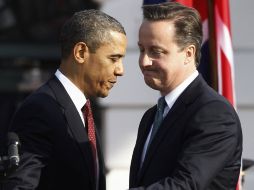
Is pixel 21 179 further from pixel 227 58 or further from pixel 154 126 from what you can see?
pixel 227 58

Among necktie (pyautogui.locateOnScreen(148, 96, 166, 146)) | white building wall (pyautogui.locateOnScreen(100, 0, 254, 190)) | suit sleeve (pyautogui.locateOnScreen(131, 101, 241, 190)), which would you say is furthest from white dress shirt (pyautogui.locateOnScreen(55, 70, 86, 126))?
white building wall (pyautogui.locateOnScreen(100, 0, 254, 190))

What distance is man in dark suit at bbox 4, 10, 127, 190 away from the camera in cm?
353

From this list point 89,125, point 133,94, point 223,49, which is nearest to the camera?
point 89,125

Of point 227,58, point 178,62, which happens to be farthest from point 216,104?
point 227,58

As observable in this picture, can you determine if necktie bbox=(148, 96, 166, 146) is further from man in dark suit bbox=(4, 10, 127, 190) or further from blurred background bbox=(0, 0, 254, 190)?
blurred background bbox=(0, 0, 254, 190)

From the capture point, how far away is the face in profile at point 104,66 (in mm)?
3684

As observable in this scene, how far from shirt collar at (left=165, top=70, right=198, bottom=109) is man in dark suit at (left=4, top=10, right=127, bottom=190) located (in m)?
0.47

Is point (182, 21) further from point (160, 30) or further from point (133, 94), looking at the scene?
point (133, 94)

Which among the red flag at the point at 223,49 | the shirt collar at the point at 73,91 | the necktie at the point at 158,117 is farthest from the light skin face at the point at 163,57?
the red flag at the point at 223,49

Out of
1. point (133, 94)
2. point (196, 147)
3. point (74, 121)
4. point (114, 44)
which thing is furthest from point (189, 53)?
point (133, 94)

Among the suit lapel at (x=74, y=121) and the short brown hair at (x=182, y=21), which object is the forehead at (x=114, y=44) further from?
the short brown hair at (x=182, y=21)

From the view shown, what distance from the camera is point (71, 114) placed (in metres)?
3.68

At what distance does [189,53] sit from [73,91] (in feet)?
2.16

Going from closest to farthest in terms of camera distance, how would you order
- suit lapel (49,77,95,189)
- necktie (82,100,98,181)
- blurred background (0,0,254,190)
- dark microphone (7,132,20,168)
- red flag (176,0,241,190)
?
dark microphone (7,132,20,168) → suit lapel (49,77,95,189) → necktie (82,100,98,181) → red flag (176,0,241,190) → blurred background (0,0,254,190)
